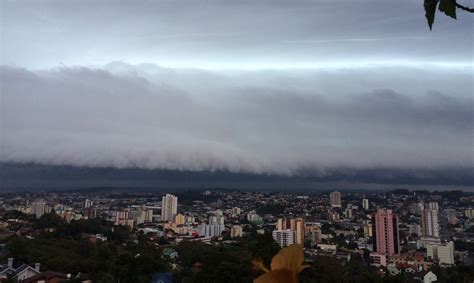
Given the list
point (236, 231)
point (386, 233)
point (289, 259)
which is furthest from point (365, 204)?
point (289, 259)

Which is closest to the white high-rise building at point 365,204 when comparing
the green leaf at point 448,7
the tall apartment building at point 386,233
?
the tall apartment building at point 386,233

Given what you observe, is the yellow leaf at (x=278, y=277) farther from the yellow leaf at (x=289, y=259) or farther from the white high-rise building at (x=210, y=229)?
the white high-rise building at (x=210, y=229)

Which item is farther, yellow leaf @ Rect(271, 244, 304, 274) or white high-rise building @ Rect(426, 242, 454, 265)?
white high-rise building @ Rect(426, 242, 454, 265)

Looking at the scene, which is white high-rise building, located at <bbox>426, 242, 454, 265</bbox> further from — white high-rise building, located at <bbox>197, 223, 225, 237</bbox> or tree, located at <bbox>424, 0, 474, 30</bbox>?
tree, located at <bbox>424, 0, 474, 30</bbox>

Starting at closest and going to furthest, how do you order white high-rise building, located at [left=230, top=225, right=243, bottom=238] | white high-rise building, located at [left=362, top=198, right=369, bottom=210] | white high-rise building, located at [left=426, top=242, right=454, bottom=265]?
white high-rise building, located at [left=426, top=242, right=454, bottom=265], white high-rise building, located at [left=230, top=225, right=243, bottom=238], white high-rise building, located at [left=362, top=198, right=369, bottom=210]

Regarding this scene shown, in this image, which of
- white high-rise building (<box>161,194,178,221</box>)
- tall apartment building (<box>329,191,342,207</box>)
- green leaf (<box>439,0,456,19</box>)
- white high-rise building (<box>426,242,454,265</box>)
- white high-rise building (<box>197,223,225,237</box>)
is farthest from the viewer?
white high-rise building (<box>161,194,178,221</box>)

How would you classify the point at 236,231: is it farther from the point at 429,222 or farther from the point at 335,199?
the point at 335,199

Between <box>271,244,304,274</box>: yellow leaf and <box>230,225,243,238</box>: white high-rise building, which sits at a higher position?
<box>271,244,304,274</box>: yellow leaf

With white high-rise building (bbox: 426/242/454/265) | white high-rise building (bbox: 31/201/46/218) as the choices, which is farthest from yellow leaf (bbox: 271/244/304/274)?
white high-rise building (bbox: 31/201/46/218)
